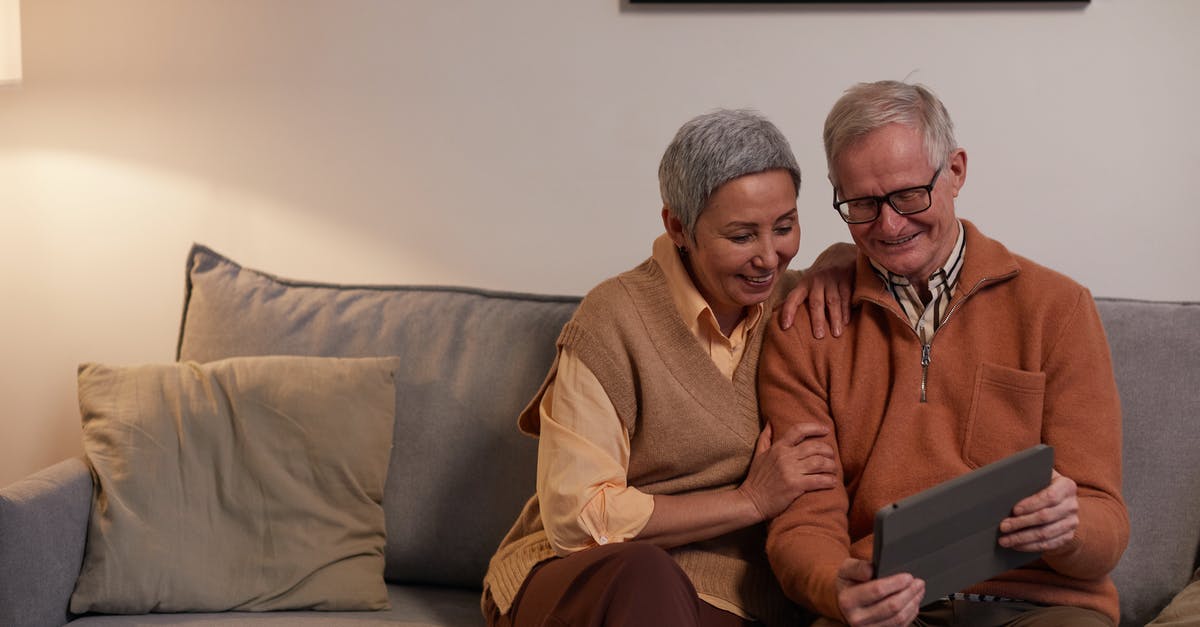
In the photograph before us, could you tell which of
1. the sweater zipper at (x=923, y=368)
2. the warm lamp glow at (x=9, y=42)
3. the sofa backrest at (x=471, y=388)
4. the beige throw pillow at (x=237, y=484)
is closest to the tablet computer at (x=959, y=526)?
the sweater zipper at (x=923, y=368)

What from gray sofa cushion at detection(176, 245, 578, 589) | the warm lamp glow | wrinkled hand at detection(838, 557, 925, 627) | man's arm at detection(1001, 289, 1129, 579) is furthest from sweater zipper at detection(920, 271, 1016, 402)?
the warm lamp glow

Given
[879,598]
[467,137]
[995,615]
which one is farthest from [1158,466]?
[467,137]

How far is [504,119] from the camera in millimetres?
2535

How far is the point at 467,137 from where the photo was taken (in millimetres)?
2555

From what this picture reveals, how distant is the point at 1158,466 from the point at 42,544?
1.84 m

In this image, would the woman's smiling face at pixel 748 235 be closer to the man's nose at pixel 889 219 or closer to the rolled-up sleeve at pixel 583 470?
the man's nose at pixel 889 219

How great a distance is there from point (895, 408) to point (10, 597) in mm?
1428

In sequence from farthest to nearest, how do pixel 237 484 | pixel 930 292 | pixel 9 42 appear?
pixel 9 42 < pixel 237 484 < pixel 930 292

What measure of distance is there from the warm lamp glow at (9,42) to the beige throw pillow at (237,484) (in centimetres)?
67

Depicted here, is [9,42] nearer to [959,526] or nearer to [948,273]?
[948,273]

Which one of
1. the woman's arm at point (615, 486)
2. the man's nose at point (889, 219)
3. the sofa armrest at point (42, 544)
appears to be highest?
the man's nose at point (889, 219)

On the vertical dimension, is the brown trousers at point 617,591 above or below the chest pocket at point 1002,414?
below

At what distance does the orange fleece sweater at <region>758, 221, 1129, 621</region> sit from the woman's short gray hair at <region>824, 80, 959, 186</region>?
0.57 feet

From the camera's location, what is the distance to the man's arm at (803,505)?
5.24 feet
